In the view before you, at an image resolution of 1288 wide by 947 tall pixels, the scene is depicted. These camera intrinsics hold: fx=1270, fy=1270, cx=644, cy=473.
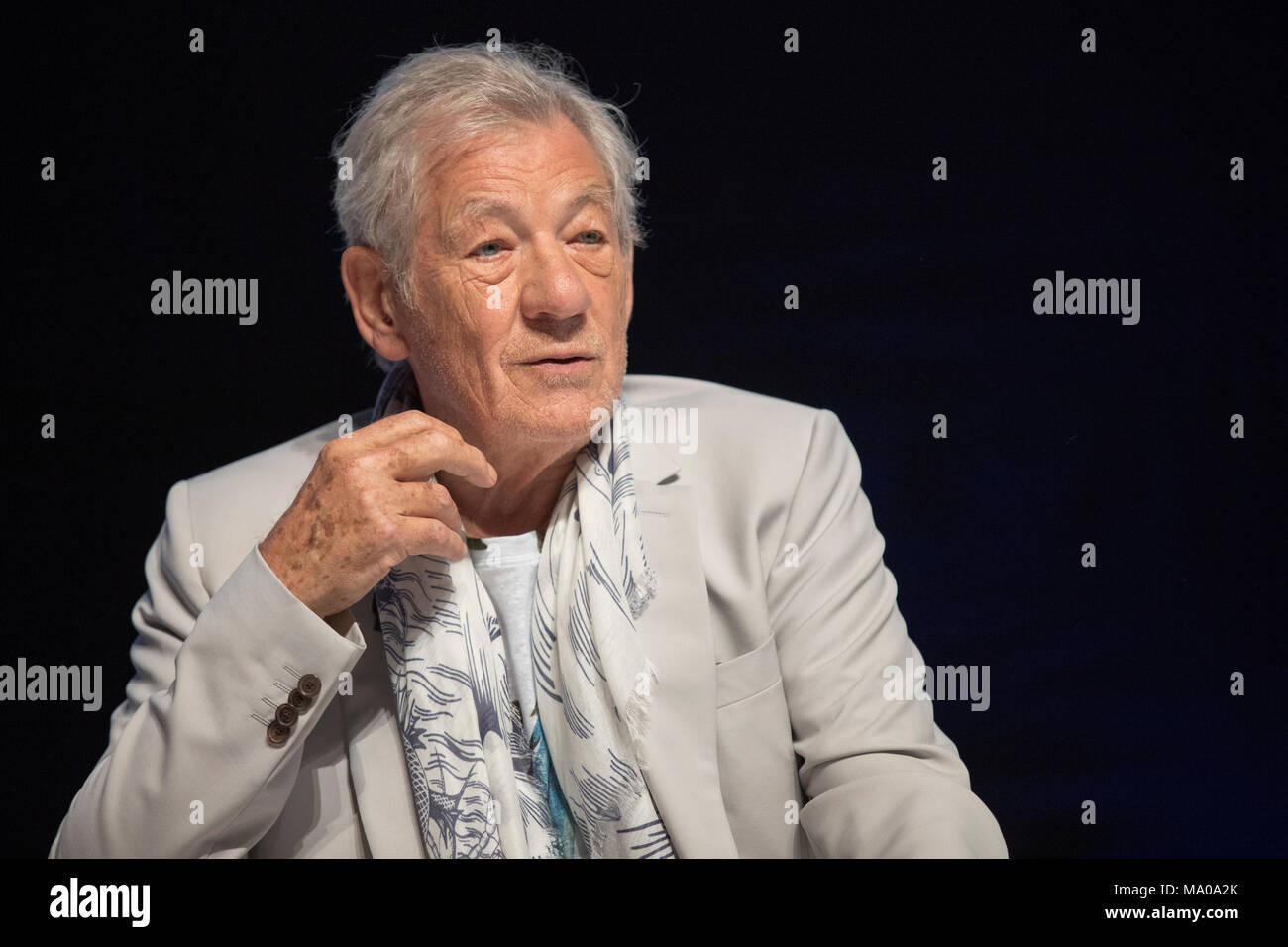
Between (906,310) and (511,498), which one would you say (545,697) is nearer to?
(511,498)

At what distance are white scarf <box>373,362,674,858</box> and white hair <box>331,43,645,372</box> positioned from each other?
0.50 m

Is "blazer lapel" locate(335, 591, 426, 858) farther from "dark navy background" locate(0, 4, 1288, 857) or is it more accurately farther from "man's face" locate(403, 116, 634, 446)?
"dark navy background" locate(0, 4, 1288, 857)

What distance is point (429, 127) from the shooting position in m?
2.12

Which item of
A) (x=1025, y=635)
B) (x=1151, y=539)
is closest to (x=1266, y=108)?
(x=1151, y=539)

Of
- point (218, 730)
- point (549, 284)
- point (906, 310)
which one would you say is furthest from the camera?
point (906, 310)

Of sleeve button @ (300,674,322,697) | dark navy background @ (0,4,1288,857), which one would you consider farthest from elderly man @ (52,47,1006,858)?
dark navy background @ (0,4,1288,857)

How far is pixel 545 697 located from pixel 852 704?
511mm

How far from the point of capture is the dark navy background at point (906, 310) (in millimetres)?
2562

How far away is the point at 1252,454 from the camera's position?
2.57 m

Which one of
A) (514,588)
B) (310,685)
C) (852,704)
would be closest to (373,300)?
(514,588)

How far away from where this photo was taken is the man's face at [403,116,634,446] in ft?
6.82

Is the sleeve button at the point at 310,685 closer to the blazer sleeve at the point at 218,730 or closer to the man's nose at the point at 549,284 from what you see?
the blazer sleeve at the point at 218,730

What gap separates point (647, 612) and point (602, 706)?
18cm

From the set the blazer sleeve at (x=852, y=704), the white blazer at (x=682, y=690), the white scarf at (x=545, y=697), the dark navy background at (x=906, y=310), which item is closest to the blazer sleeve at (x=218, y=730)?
the white blazer at (x=682, y=690)
